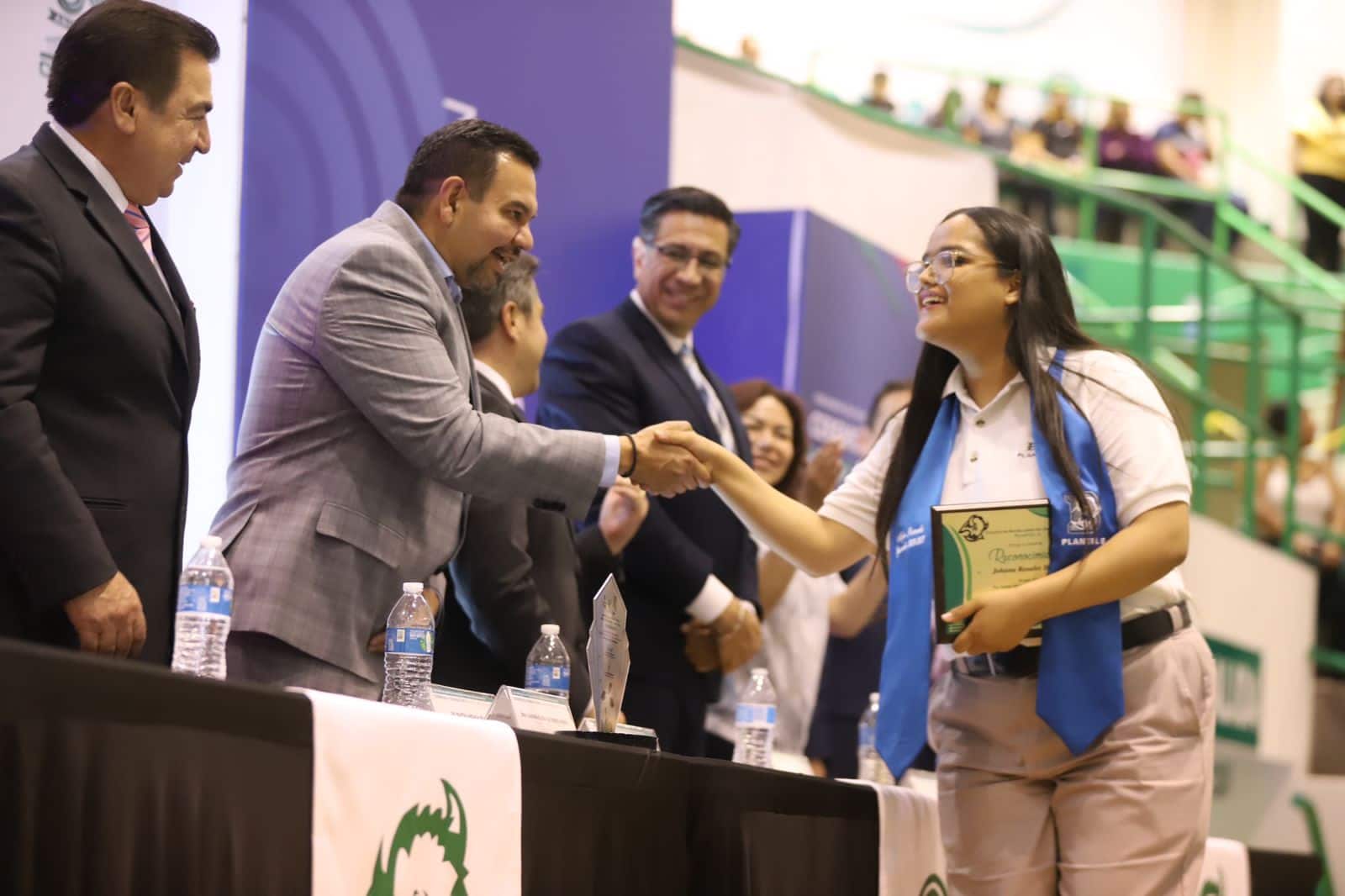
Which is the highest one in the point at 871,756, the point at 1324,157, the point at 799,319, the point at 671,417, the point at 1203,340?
the point at 1324,157

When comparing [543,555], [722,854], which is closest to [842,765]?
[543,555]

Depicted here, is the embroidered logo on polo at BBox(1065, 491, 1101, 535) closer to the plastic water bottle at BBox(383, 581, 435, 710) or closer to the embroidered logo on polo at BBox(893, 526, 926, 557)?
the embroidered logo on polo at BBox(893, 526, 926, 557)

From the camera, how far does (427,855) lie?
216 centimetres

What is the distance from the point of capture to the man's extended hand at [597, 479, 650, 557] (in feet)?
12.8

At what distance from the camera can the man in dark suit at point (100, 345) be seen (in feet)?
7.27

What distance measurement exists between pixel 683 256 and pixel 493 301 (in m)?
0.80

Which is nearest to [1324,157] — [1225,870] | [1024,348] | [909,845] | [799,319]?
[799,319]

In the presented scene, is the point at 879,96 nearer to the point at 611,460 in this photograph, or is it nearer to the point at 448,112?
the point at 448,112

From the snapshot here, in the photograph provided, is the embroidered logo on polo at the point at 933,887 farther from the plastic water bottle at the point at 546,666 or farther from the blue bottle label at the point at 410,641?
the blue bottle label at the point at 410,641

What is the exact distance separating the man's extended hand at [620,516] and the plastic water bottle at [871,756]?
2.34ft

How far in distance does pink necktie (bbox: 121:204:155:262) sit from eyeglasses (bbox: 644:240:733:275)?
188 cm

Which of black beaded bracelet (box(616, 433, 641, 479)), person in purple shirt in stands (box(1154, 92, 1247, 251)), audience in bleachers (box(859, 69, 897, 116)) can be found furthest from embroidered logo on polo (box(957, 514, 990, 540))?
person in purple shirt in stands (box(1154, 92, 1247, 251))

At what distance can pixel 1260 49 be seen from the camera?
17609 mm

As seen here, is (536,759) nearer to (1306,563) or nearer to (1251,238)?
(1306,563)
